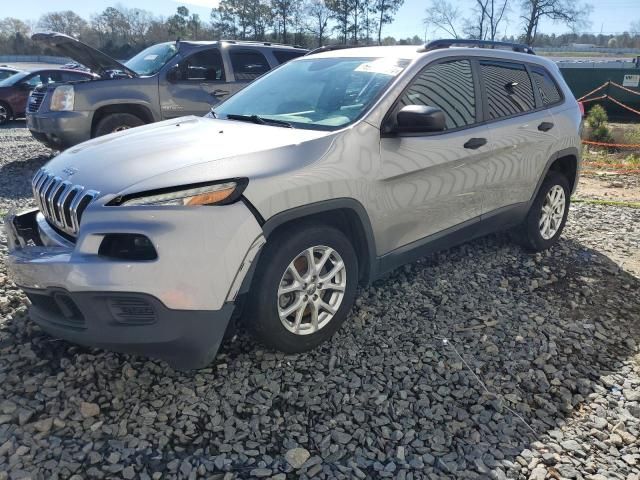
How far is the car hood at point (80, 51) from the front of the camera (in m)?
6.89

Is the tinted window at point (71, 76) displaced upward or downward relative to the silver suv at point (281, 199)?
upward

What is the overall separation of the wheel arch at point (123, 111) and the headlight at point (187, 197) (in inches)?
218

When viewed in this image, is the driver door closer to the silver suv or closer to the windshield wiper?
the silver suv

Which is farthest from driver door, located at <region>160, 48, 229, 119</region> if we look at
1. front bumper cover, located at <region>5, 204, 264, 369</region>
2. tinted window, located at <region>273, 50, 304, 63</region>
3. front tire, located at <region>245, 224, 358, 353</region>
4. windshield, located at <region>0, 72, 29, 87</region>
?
windshield, located at <region>0, 72, 29, 87</region>

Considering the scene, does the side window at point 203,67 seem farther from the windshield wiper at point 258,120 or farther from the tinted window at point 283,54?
the windshield wiper at point 258,120

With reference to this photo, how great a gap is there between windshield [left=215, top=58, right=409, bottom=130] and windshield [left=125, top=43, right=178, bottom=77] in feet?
14.3

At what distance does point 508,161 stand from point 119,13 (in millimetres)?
89614

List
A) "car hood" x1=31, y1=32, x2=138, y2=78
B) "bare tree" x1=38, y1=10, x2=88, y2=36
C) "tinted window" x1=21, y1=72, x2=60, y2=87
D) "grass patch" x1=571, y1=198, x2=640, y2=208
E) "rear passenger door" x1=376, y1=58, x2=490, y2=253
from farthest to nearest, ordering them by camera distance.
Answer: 1. "bare tree" x1=38, y1=10, x2=88, y2=36
2. "tinted window" x1=21, y1=72, x2=60, y2=87
3. "car hood" x1=31, y1=32, x2=138, y2=78
4. "grass patch" x1=571, y1=198, x2=640, y2=208
5. "rear passenger door" x1=376, y1=58, x2=490, y2=253

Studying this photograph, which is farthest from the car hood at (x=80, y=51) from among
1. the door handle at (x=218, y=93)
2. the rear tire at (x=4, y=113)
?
the rear tire at (x=4, y=113)

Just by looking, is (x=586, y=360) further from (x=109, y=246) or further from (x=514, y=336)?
(x=109, y=246)

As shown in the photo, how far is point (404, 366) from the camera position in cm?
297

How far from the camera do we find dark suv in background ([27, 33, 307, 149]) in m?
7.09

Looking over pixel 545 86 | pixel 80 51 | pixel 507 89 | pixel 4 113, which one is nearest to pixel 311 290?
pixel 507 89

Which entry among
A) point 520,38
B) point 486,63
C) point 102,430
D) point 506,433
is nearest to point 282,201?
point 102,430
